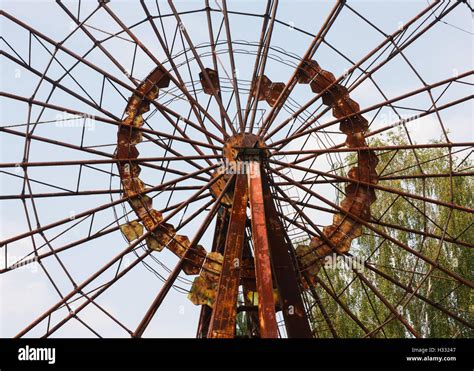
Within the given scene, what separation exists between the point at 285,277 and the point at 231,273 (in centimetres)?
155

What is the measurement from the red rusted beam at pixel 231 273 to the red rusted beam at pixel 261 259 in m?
0.47

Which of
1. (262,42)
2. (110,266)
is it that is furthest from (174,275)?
(262,42)

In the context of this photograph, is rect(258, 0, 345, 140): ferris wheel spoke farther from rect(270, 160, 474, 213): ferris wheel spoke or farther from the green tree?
the green tree

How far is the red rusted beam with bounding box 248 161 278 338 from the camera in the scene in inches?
620

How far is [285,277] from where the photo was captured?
18.2 m

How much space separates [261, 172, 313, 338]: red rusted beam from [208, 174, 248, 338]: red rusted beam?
678 mm

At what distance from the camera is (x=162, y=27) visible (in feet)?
68.8

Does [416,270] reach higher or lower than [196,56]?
lower

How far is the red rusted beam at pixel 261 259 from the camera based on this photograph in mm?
15742

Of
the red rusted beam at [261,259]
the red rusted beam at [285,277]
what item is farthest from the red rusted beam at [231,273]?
the red rusted beam at [285,277]

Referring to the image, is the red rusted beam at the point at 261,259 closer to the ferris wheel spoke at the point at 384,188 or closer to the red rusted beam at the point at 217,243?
the ferris wheel spoke at the point at 384,188

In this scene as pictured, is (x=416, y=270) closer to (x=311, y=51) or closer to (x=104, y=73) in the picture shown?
(x=311, y=51)

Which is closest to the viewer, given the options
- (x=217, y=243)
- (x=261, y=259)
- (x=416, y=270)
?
(x=261, y=259)
